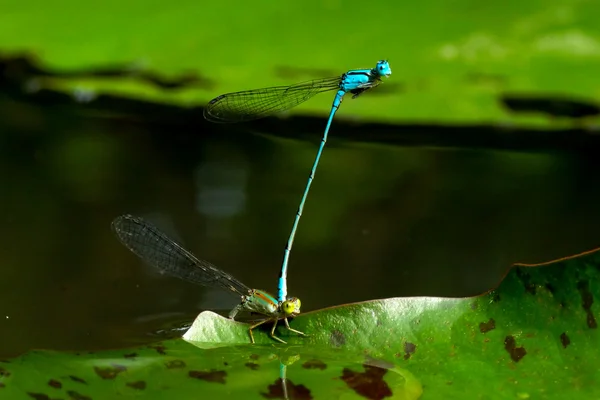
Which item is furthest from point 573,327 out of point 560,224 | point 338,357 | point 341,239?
point 560,224

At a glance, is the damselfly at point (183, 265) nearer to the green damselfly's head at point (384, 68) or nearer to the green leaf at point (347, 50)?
the green damselfly's head at point (384, 68)

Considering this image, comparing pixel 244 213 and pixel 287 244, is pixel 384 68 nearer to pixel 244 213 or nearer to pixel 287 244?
pixel 287 244

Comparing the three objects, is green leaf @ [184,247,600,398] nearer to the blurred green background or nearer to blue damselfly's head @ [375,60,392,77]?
the blurred green background

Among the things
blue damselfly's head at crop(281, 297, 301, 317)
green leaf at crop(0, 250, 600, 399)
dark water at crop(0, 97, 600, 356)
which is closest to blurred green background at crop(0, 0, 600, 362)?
dark water at crop(0, 97, 600, 356)

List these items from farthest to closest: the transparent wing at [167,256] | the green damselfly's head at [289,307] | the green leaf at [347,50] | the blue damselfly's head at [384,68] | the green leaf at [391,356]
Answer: the green leaf at [347,50]
the transparent wing at [167,256]
the blue damselfly's head at [384,68]
the green damselfly's head at [289,307]
the green leaf at [391,356]

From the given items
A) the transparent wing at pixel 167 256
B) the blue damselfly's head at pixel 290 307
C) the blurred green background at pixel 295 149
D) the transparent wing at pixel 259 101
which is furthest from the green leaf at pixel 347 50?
the blue damselfly's head at pixel 290 307

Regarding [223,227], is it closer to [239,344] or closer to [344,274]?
[344,274]
